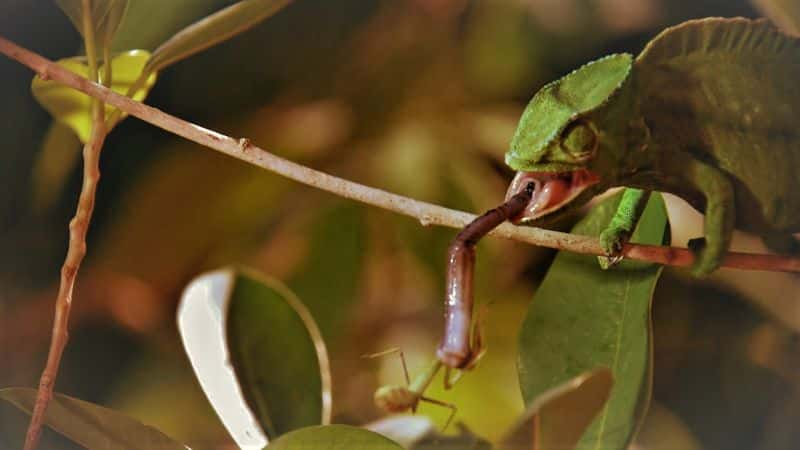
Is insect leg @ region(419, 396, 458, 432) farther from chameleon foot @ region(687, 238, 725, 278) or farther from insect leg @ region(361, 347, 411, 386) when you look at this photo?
chameleon foot @ region(687, 238, 725, 278)

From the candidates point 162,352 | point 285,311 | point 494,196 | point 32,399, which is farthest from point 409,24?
point 32,399

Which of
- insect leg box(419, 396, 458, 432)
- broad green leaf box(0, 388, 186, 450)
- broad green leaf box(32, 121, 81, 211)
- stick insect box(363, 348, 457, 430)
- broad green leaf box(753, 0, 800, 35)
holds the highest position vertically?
broad green leaf box(32, 121, 81, 211)

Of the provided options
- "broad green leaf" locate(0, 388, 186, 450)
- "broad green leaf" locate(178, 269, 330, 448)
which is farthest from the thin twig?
"broad green leaf" locate(0, 388, 186, 450)

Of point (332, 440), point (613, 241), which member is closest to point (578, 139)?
point (613, 241)

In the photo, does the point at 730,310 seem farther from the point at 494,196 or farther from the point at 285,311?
the point at 285,311

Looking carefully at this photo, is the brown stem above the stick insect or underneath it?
above

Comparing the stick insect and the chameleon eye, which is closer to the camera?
the chameleon eye

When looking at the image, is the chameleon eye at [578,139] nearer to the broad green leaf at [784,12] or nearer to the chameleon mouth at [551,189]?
Answer: the chameleon mouth at [551,189]
